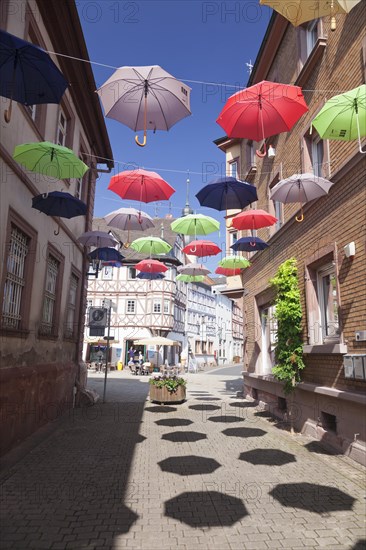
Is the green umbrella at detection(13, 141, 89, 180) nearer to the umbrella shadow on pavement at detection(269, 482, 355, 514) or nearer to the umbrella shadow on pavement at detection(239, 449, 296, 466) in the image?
the umbrella shadow on pavement at detection(239, 449, 296, 466)

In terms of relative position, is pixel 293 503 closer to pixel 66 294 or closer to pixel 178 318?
pixel 66 294

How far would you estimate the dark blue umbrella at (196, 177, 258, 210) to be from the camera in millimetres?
9242

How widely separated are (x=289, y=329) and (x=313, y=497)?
4609mm

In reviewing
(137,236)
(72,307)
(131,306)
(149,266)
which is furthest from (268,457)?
(137,236)

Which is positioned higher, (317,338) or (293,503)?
(317,338)

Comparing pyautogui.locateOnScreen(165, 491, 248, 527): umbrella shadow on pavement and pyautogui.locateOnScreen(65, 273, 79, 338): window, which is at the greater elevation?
pyautogui.locateOnScreen(65, 273, 79, 338): window

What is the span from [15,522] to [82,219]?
1039 centimetres

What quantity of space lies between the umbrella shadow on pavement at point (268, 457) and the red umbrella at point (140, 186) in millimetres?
5900

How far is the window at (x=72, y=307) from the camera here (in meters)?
12.4

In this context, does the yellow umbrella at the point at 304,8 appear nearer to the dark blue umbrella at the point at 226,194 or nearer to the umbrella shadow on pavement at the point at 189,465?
the dark blue umbrella at the point at 226,194

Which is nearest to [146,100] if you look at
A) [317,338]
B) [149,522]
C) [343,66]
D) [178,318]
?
[343,66]

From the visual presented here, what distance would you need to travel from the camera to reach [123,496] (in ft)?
16.9

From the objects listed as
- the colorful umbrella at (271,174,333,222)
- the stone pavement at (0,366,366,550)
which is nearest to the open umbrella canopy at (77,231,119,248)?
the stone pavement at (0,366,366,550)

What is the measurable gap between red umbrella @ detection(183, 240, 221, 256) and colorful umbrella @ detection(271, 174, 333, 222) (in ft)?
18.1
